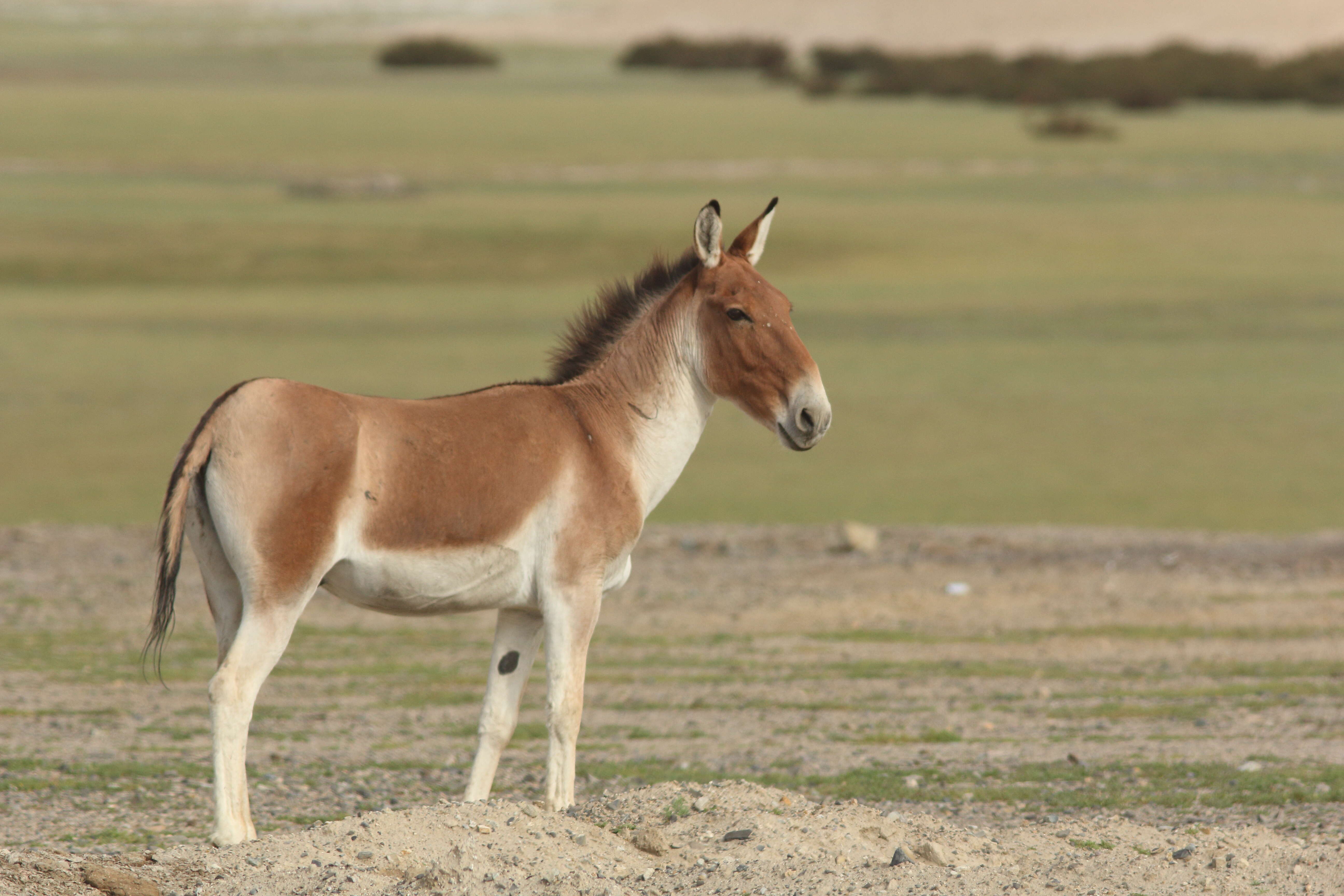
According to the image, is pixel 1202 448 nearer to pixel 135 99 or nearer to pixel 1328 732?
pixel 1328 732

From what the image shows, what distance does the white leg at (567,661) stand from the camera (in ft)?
22.7

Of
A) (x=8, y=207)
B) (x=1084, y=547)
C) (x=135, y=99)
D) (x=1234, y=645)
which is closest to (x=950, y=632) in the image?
(x=1234, y=645)

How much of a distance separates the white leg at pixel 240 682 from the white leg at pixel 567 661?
3.31 feet

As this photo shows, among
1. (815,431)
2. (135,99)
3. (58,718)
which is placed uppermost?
(135,99)

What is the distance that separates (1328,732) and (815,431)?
433cm

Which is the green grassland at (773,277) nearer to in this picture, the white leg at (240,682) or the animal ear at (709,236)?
the animal ear at (709,236)

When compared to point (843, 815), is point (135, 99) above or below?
above

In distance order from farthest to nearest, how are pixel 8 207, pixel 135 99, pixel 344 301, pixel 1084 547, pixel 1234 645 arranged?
pixel 135 99
pixel 8 207
pixel 344 301
pixel 1084 547
pixel 1234 645

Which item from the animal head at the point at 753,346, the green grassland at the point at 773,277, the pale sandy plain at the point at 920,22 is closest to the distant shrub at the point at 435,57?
the green grassland at the point at 773,277

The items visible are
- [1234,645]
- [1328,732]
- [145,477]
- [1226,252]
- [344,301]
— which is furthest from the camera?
[1226,252]

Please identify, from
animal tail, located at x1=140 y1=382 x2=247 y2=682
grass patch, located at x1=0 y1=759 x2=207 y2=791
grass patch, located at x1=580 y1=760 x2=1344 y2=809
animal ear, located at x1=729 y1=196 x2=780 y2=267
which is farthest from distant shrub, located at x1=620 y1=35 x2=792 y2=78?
animal tail, located at x1=140 y1=382 x2=247 y2=682

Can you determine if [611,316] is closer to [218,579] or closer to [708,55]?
[218,579]

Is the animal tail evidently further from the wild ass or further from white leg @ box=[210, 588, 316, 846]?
white leg @ box=[210, 588, 316, 846]

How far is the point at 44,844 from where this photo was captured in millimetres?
7492
